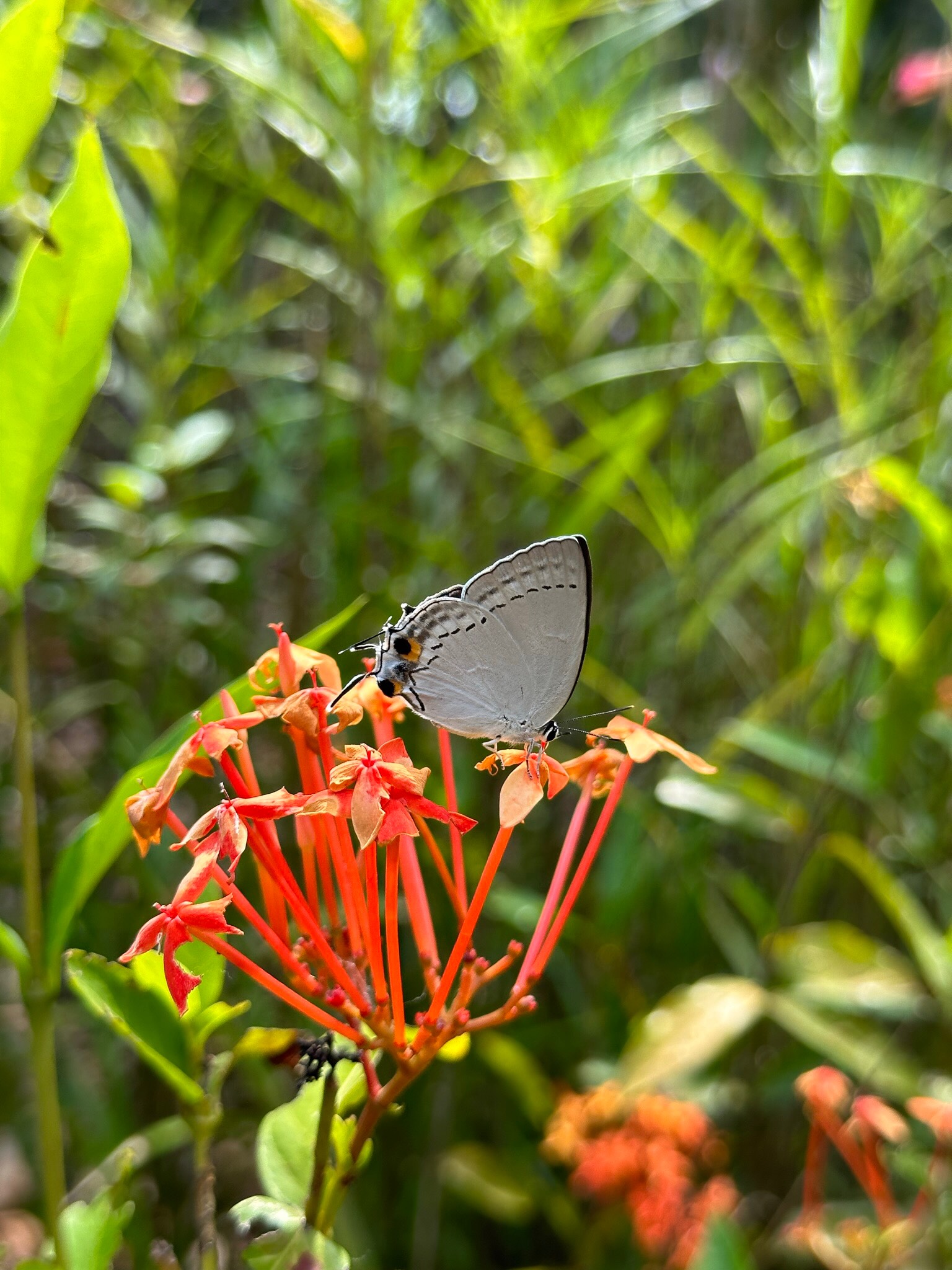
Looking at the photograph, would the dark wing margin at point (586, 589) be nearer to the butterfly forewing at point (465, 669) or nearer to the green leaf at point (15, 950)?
the butterfly forewing at point (465, 669)

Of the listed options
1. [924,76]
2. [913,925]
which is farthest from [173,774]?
[924,76]

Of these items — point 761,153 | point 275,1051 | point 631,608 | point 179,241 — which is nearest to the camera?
point 275,1051

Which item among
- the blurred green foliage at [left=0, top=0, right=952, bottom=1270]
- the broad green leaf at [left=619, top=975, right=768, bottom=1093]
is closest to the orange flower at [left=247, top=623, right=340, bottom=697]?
the blurred green foliage at [left=0, top=0, right=952, bottom=1270]

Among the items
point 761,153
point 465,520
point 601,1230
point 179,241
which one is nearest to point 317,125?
point 179,241

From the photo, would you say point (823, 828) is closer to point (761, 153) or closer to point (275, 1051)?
point (275, 1051)

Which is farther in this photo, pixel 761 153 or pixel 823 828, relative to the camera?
pixel 761 153
